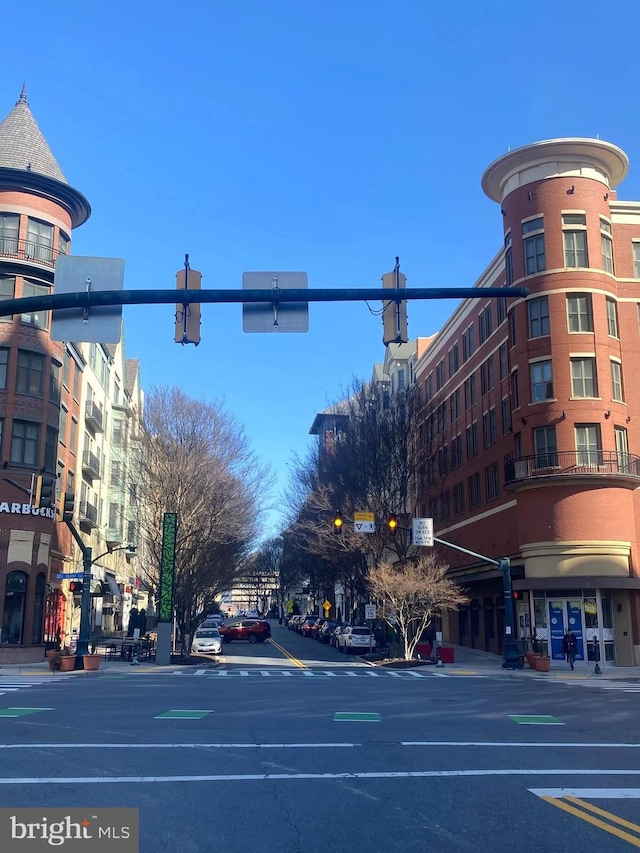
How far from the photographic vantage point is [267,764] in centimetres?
1116

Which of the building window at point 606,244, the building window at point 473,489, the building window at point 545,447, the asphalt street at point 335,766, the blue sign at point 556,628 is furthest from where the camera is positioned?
the building window at point 473,489

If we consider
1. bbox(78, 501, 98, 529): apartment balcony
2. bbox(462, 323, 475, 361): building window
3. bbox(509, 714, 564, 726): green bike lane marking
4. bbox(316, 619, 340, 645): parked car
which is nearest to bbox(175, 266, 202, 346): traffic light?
bbox(509, 714, 564, 726): green bike lane marking

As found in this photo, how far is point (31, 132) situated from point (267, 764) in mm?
40427

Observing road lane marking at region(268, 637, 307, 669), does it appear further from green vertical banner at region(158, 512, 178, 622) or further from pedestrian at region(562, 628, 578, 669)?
pedestrian at region(562, 628, 578, 669)

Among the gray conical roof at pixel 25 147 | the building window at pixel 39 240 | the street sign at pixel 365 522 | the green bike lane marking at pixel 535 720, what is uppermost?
the gray conical roof at pixel 25 147

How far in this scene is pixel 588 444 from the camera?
38406 mm

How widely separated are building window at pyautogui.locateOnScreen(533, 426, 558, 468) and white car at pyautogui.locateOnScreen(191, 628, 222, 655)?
18812mm

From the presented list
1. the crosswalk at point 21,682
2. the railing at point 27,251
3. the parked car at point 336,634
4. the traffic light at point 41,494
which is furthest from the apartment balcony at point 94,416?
the traffic light at point 41,494

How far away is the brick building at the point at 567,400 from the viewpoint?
123 feet

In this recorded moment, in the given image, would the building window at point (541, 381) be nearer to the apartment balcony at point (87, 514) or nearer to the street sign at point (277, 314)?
the apartment balcony at point (87, 514)

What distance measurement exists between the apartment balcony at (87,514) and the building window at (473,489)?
24.2 meters

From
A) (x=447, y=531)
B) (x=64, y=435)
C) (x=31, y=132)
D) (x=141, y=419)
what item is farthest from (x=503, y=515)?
(x=31, y=132)

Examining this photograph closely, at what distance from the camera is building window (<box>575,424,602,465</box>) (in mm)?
38031

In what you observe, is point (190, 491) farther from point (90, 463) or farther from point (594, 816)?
point (594, 816)
